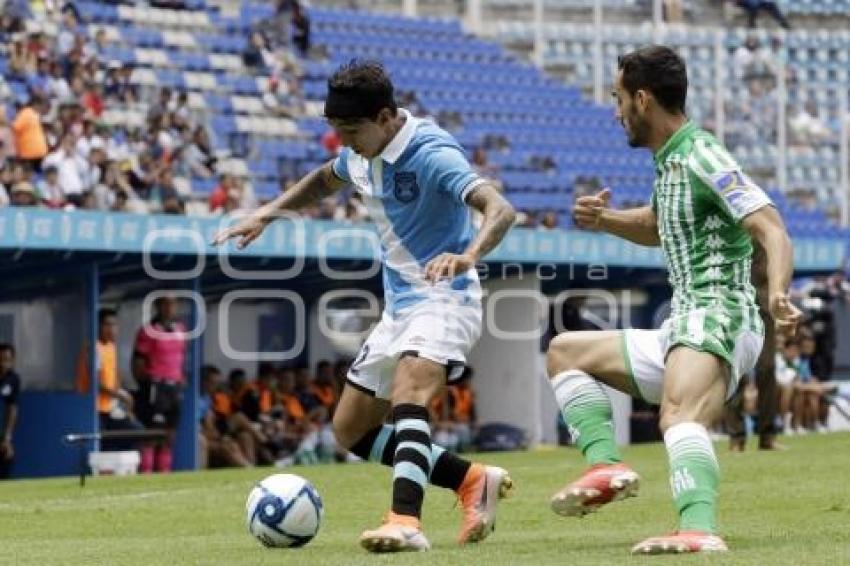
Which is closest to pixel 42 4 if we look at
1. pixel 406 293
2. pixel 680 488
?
pixel 406 293

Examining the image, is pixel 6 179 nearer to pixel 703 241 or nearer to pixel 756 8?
pixel 703 241

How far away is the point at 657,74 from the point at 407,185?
57.3 inches

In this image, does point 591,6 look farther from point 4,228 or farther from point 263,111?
point 4,228

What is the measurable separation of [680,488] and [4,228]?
44.2 feet

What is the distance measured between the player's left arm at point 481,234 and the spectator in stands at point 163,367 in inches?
519

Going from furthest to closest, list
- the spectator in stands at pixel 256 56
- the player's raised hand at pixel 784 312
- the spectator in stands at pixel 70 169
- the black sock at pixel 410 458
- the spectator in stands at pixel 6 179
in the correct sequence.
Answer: the spectator in stands at pixel 256 56
the spectator in stands at pixel 70 169
the spectator in stands at pixel 6 179
the black sock at pixel 410 458
the player's raised hand at pixel 784 312

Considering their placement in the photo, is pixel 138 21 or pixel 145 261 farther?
pixel 138 21

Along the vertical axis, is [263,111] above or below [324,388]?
above

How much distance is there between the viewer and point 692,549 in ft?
25.6

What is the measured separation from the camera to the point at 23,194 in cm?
2142

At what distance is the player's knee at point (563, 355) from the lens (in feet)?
28.5

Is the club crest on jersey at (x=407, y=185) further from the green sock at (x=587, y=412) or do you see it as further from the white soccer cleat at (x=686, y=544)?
the white soccer cleat at (x=686, y=544)

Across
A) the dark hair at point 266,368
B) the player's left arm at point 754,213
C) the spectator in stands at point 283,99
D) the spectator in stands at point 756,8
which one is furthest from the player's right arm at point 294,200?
the spectator in stands at point 756,8

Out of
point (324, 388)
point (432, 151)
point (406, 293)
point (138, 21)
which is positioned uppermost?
point (138, 21)
